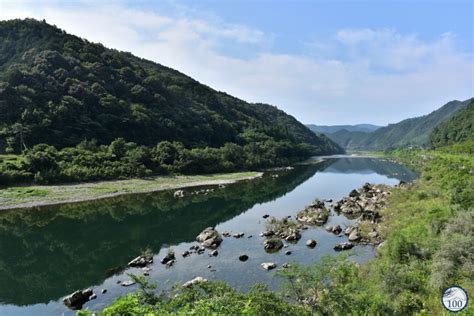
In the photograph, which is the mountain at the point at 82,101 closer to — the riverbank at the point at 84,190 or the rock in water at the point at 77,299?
the riverbank at the point at 84,190

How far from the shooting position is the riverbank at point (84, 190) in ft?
186

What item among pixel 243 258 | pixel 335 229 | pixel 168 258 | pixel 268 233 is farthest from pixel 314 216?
pixel 168 258

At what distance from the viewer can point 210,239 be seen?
36.6m

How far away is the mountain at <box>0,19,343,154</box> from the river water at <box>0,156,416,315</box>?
43.4 meters

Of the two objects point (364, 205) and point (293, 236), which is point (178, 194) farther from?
point (293, 236)

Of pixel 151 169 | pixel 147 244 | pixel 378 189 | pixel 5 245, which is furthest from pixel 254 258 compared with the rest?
pixel 151 169

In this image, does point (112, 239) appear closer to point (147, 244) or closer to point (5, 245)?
point (147, 244)

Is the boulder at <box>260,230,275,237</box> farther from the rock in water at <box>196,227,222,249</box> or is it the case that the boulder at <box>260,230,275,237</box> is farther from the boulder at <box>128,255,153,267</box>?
the boulder at <box>128,255,153,267</box>

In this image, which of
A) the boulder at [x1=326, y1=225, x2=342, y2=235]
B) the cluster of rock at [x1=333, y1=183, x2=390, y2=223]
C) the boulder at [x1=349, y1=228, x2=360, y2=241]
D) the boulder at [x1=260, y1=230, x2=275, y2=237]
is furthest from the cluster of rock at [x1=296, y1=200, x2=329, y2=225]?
the boulder at [x1=349, y1=228, x2=360, y2=241]

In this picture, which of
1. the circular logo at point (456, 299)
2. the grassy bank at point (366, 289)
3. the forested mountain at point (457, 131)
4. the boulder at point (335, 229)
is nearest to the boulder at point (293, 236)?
the boulder at point (335, 229)

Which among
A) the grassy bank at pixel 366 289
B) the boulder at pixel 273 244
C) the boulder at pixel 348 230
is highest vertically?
the grassy bank at pixel 366 289

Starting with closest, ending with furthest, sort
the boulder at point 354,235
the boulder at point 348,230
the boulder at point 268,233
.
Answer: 1. the boulder at point 354,235
2. the boulder at point 348,230
3. the boulder at point 268,233

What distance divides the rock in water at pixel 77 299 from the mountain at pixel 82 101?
69.8m

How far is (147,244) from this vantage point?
37594 mm
